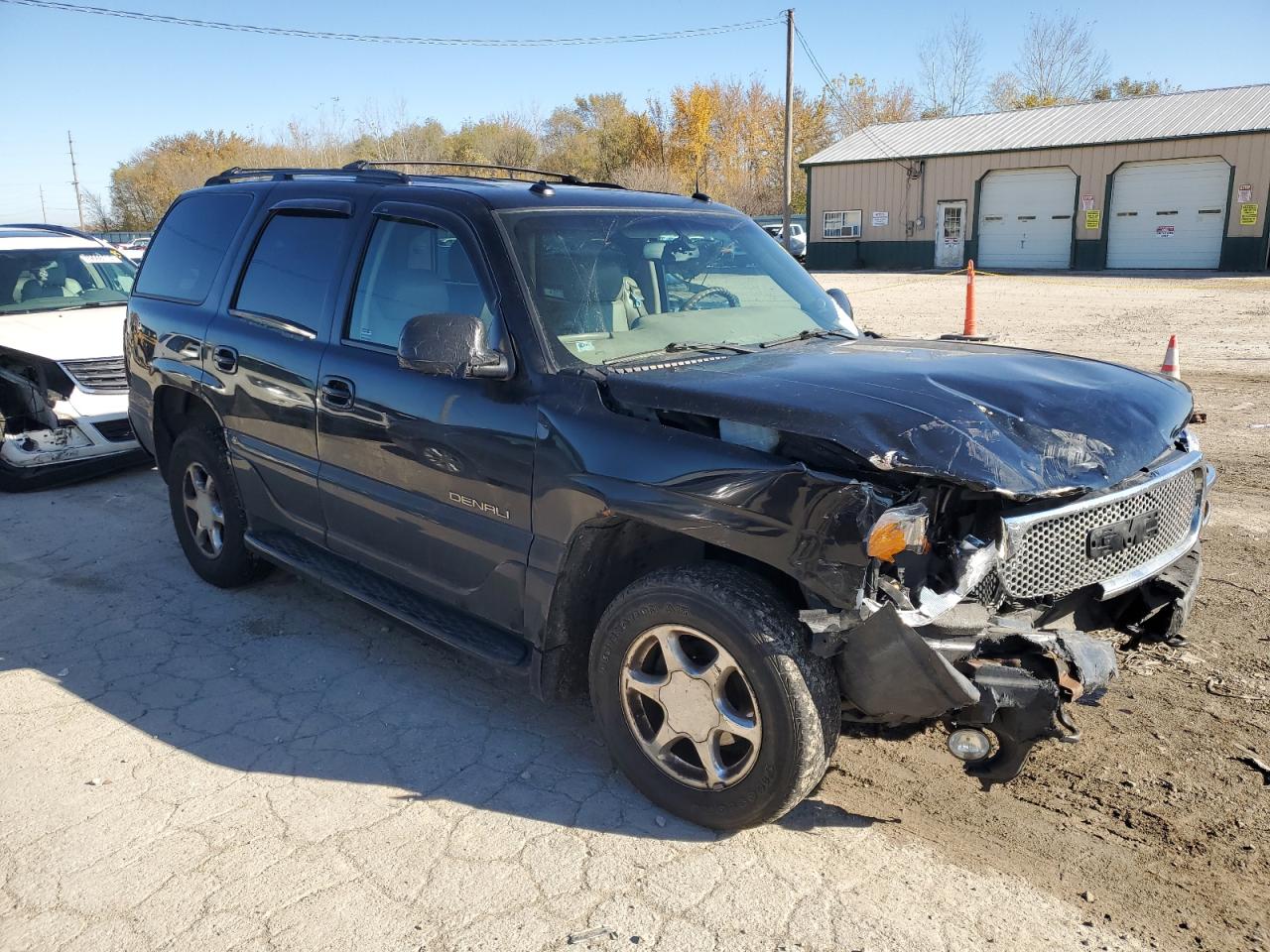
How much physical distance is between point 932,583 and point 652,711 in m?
1.05

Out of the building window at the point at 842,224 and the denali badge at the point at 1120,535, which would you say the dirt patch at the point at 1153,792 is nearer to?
the denali badge at the point at 1120,535

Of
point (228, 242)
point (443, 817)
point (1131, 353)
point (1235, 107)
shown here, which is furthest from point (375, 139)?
point (443, 817)

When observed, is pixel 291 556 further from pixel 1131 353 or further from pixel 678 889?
pixel 1131 353

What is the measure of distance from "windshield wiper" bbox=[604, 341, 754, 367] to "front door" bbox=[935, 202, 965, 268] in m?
35.1

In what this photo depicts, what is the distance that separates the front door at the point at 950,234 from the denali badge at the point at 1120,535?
3536cm

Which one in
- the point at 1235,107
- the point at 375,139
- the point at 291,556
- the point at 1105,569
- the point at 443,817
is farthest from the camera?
the point at 375,139

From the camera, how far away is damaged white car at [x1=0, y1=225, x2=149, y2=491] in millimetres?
7438

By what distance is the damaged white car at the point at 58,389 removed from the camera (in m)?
7.44

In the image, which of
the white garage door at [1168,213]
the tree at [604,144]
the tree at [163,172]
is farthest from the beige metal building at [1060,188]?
the tree at [163,172]

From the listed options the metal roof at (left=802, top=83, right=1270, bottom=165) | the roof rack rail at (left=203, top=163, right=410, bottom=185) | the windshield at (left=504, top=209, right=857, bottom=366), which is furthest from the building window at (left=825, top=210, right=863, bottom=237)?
the windshield at (left=504, top=209, right=857, bottom=366)

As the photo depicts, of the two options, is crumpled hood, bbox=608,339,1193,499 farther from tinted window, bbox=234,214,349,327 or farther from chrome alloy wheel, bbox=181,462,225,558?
chrome alloy wheel, bbox=181,462,225,558

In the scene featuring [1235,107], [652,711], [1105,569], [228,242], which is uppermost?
[1235,107]

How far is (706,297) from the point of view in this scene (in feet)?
13.3

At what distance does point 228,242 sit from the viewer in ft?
16.3
